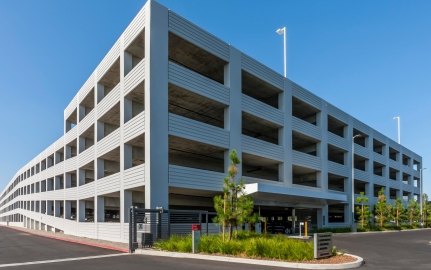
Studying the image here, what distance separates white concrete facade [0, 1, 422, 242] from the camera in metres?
26.8

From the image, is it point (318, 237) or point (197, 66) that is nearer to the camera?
point (318, 237)

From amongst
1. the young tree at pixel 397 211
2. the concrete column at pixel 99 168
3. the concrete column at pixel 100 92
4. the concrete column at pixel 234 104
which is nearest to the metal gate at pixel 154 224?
the concrete column at pixel 234 104

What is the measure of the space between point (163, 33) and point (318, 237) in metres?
17.7

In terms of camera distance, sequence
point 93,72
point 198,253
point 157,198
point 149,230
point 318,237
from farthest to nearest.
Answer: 1. point 93,72
2. point 157,198
3. point 149,230
4. point 198,253
5. point 318,237

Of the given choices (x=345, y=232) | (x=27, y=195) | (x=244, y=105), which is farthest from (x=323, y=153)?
(x=27, y=195)

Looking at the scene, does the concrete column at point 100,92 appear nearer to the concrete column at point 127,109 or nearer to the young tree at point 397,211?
the concrete column at point 127,109

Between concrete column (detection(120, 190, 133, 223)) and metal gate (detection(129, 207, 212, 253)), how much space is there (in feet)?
13.4

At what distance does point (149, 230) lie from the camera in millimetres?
23859

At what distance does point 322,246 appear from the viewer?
16594 millimetres

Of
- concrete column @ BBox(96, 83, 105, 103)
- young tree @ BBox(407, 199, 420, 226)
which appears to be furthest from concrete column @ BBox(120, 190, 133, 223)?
young tree @ BBox(407, 199, 420, 226)

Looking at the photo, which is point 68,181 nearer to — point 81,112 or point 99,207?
point 81,112

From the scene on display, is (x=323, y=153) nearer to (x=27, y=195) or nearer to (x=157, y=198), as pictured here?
(x=157, y=198)

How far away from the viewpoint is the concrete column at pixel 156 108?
2557cm

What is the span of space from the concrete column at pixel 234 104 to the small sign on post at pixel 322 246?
15.0 m
